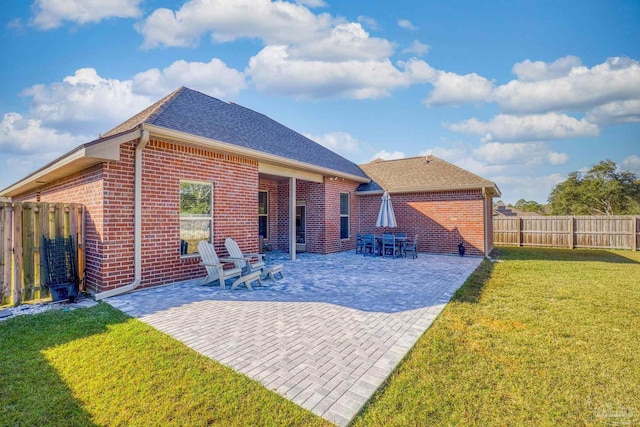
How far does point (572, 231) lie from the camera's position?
1609 cm

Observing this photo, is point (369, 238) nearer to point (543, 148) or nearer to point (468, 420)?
point (468, 420)

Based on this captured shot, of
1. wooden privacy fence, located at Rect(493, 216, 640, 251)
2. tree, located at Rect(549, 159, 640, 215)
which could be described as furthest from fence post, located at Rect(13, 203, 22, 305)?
tree, located at Rect(549, 159, 640, 215)

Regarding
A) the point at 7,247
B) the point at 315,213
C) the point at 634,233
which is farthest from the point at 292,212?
the point at 634,233

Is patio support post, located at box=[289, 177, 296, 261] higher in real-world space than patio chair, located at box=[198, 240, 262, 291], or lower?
higher

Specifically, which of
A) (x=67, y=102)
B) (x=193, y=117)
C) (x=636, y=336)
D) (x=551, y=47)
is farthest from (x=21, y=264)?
(x=551, y=47)

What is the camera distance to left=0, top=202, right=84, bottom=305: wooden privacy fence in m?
5.32

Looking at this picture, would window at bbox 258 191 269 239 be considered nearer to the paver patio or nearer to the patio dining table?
the patio dining table

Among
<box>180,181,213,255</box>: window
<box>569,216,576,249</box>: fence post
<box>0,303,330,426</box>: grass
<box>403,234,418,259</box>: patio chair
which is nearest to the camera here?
<box>0,303,330,426</box>: grass

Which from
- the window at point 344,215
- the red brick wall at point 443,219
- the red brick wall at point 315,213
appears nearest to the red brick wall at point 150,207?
the red brick wall at point 315,213

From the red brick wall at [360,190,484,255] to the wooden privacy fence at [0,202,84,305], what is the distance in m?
12.2

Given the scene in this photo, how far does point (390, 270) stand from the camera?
8820mm

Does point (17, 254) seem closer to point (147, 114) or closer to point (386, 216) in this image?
point (147, 114)

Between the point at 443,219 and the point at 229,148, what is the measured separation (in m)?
9.59

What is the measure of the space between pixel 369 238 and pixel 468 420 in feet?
32.4
